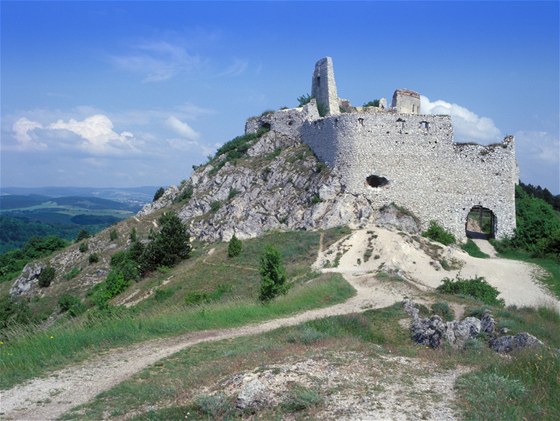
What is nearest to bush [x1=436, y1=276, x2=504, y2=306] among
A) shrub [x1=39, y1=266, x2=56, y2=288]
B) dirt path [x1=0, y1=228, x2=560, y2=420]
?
dirt path [x1=0, y1=228, x2=560, y2=420]

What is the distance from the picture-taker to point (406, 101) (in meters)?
42.2

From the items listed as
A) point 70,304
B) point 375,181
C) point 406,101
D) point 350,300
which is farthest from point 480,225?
point 70,304

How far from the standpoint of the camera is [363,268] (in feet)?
80.3

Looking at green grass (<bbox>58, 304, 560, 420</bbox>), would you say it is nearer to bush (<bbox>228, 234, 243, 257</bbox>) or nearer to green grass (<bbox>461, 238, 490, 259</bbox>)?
bush (<bbox>228, 234, 243, 257</bbox>)

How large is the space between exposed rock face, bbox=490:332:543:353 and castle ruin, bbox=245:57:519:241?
2026 cm

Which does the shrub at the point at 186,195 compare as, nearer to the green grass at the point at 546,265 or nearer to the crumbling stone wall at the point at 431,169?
the crumbling stone wall at the point at 431,169

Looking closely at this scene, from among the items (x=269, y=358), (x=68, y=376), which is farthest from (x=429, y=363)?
(x=68, y=376)

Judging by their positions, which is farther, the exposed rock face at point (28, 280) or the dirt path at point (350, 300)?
the exposed rock face at point (28, 280)

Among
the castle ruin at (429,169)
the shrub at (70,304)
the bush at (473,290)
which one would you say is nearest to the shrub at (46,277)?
the shrub at (70,304)

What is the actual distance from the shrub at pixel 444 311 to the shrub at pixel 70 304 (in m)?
21.5

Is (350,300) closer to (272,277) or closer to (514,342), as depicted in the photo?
(272,277)

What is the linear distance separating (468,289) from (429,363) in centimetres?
1141

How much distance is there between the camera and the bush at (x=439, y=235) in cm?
3011

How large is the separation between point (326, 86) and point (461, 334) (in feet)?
108
